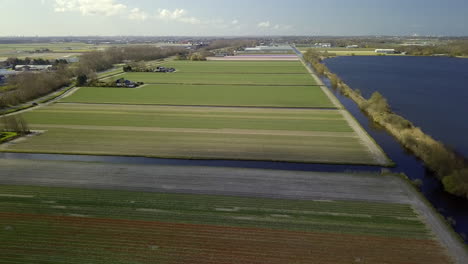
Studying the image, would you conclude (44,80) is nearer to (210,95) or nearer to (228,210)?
(210,95)

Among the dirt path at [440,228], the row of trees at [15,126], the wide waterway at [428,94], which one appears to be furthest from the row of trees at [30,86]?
the wide waterway at [428,94]

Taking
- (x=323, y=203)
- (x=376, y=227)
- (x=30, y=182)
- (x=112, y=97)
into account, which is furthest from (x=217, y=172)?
(x=112, y=97)

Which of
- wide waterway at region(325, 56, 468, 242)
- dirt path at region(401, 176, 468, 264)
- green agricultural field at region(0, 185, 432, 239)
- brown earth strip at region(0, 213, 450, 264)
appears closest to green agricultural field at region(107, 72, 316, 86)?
wide waterway at region(325, 56, 468, 242)

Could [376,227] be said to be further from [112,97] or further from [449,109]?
[112,97]

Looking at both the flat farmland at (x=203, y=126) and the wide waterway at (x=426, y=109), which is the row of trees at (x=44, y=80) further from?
the wide waterway at (x=426, y=109)

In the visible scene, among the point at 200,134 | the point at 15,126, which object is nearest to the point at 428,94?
the point at 200,134

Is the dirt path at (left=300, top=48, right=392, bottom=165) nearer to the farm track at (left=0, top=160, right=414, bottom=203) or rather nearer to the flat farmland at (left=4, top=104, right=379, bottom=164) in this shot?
the flat farmland at (left=4, top=104, right=379, bottom=164)

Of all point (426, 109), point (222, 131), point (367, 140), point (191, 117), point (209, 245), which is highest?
point (426, 109)
